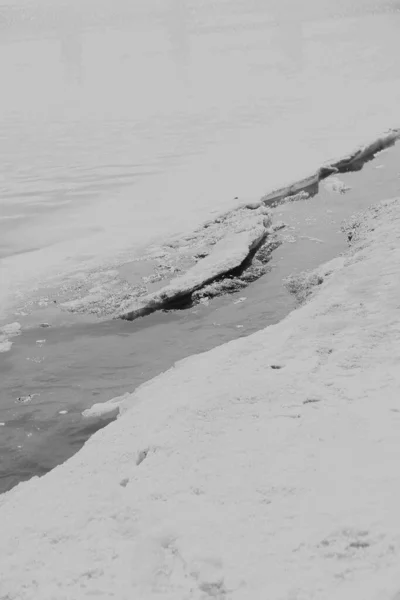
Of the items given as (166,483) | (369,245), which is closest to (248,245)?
(369,245)

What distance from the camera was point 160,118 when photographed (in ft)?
74.8

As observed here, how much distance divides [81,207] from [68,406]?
7911 mm

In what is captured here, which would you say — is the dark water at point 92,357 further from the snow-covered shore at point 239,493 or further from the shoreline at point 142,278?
the snow-covered shore at point 239,493

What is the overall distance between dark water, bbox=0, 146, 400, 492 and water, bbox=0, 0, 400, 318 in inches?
65.3

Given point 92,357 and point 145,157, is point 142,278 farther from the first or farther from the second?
point 145,157

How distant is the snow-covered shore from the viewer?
3.13 m

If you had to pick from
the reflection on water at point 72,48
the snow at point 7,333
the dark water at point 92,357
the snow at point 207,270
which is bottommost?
the dark water at point 92,357

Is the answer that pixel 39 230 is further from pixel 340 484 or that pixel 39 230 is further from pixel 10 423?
pixel 340 484

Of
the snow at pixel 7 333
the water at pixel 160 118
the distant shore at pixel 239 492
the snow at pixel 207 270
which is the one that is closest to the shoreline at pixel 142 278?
the snow at pixel 207 270

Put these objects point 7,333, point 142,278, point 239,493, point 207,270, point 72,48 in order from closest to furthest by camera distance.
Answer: point 239,493, point 7,333, point 207,270, point 142,278, point 72,48

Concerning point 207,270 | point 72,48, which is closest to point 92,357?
point 207,270

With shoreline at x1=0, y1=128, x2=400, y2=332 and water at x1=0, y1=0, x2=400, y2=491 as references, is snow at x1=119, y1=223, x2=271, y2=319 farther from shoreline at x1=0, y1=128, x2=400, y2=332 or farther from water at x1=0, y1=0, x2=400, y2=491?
water at x1=0, y1=0, x2=400, y2=491

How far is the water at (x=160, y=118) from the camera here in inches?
490

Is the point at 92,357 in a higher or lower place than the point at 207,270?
lower
